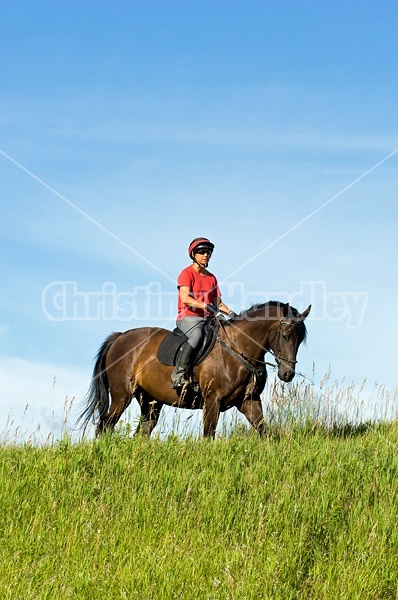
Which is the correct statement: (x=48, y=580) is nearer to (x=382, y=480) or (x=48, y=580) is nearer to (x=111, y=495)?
(x=111, y=495)

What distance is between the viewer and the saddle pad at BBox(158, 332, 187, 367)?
460 inches

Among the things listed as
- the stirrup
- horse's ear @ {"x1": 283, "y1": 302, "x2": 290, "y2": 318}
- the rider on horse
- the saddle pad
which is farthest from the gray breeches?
horse's ear @ {"x1": 283, "y1": 302, "x2": 290, "y2": 318}

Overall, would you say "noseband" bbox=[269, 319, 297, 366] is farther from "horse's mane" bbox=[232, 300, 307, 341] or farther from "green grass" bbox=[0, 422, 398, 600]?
"green grass" bbox=[0, 422, 398, 600]

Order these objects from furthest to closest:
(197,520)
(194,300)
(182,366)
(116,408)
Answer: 1. (116,408)
2. (182,366)
3. (194,300)
4. (197,520)

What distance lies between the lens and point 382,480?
813 centimetres

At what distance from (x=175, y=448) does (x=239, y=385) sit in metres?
2.33

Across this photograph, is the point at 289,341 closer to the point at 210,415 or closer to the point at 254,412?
the point at 254,412

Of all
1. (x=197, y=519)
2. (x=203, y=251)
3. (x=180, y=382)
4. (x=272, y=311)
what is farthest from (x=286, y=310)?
(x=197, y=519)

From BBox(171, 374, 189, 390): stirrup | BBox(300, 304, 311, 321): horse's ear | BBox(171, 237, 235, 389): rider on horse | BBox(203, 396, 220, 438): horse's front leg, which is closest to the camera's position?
BBox(300, 304, 311, 321): horse's ear

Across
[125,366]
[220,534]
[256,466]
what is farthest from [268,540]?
[125,366]

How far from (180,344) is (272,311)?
167 cm

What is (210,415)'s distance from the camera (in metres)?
10.8

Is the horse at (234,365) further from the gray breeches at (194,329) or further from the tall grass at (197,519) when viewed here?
the tall grass at (197,519)

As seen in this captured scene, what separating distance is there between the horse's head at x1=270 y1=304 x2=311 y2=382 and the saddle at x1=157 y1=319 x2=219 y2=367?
125cm
